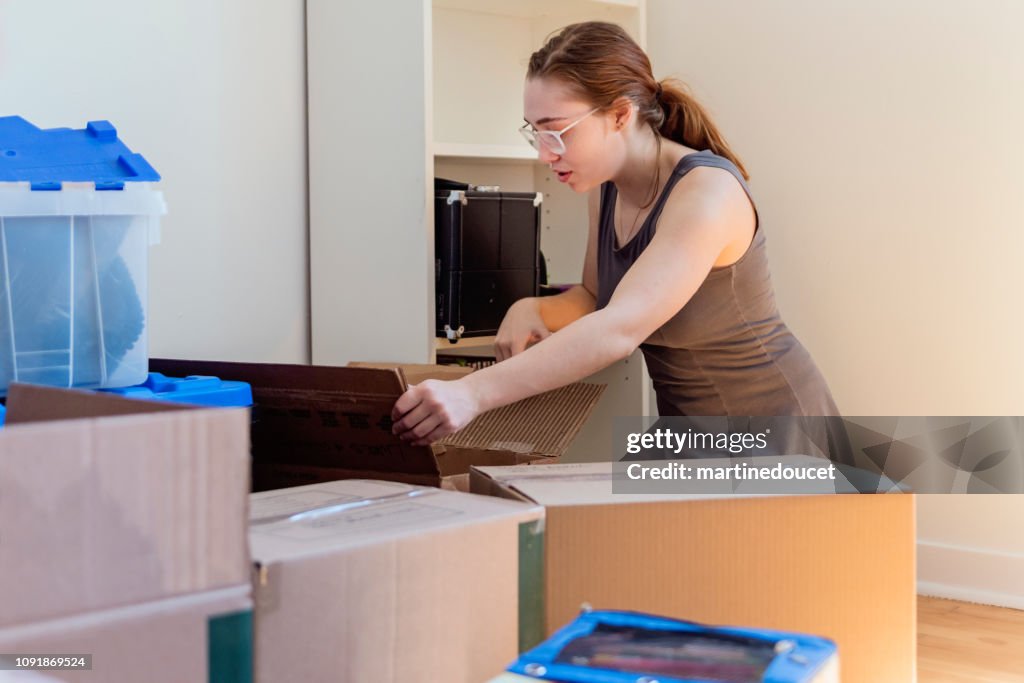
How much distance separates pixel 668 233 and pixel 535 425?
344 millimetres

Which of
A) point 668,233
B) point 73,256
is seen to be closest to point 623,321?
point 668,233

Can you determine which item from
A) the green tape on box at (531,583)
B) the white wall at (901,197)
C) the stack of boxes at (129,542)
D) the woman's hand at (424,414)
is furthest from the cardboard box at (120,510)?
the white wall at (901,197)

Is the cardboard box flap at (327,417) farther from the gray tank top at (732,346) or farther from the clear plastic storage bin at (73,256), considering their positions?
the gray tank top at (732,346)

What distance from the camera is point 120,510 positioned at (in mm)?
669

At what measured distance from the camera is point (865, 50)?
215 centimetres

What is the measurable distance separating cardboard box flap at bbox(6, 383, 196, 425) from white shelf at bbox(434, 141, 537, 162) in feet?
3.80

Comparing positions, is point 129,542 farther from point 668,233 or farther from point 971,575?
point 971,575

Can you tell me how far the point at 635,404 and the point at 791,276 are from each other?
17.8 inches

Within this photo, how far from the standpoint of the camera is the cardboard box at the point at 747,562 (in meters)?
1.01

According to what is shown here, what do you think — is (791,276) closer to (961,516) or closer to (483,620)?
(961,516)

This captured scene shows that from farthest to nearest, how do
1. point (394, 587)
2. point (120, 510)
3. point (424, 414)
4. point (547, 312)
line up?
1. point (547, 312)
2. point (424, 414)
3. point (394, 587)
4. point (120, 510)

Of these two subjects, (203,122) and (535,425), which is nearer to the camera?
(535,425)

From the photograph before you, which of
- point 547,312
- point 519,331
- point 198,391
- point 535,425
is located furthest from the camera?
point 547,312

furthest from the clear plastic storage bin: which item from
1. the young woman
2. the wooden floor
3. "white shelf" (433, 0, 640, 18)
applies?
the wooden floor
